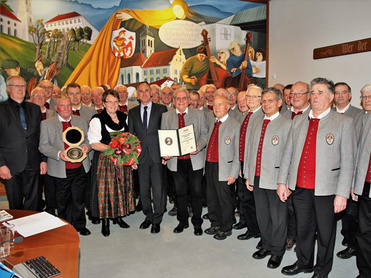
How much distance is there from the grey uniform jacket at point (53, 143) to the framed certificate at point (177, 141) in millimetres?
976

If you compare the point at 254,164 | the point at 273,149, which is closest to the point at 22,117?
the point at 254,164

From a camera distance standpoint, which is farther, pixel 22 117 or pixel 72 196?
pixel 72 196

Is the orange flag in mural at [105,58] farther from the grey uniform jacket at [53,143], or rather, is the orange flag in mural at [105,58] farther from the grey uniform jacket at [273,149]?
the grey uniform jacket at [273,149]

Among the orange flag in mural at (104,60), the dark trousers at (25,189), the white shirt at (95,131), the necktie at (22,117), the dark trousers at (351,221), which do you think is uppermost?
the orange flag in mural at (104,60)

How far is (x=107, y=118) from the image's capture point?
3.82 metres

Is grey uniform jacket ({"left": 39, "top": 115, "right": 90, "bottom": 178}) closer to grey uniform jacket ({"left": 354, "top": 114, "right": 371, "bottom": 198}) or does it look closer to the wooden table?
the wooden table

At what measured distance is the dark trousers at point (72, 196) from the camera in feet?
12.8

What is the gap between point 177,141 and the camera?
3.89m

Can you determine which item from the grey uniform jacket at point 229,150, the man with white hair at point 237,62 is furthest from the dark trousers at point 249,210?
the man with white hair at point 237,62

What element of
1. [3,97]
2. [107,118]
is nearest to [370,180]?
[107,118]

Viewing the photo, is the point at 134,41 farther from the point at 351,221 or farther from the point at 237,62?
the point at 351,221

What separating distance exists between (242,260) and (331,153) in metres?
1.59

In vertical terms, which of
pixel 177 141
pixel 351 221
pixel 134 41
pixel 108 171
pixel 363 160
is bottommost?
pixel 351 221

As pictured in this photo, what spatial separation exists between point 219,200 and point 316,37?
5.49 m
